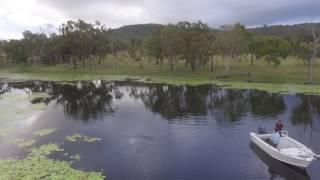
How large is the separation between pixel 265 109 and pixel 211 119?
10.8 metres

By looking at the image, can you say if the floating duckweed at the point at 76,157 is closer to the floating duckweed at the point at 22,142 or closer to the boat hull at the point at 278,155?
the floating duckweed at the point at 22,142

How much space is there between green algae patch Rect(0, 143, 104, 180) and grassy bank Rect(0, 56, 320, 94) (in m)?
52.9

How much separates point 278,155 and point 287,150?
79cm

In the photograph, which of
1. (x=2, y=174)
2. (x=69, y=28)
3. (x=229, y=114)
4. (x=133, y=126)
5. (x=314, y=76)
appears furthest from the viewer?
(x=69, y=28)

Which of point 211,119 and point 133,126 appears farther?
point 211,119

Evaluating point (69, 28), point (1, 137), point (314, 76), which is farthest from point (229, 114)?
point (69, 28)

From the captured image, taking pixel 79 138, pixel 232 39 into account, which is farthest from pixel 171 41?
pixel 79 138

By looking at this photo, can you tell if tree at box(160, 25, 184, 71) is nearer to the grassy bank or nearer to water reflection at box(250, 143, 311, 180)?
the grassy bank

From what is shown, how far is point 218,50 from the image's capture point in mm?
117062

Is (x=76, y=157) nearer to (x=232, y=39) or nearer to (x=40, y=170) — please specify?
(x=40, y=170)

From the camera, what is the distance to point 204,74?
343 ft

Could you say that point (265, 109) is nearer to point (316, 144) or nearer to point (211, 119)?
point (211, 119)

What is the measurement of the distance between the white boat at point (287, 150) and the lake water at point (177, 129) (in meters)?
0.59

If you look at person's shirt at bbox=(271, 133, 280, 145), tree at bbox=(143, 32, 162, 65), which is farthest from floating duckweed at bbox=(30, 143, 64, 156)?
tree at bbox=(143, 32, 162, 65)
